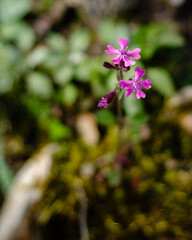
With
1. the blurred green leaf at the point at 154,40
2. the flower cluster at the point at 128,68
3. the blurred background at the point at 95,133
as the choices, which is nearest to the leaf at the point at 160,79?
the blurred background at the point at 95,133

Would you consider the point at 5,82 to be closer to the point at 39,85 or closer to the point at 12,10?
the point at 39,85

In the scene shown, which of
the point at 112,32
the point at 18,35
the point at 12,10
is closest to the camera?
the point at 112,32

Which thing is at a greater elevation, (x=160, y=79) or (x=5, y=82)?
(x=5, y=82)

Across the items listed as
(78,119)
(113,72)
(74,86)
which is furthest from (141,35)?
(78,119)

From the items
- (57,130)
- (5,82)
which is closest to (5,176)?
(57,130)

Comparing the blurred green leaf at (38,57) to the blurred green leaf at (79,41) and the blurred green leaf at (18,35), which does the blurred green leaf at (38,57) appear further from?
the blurred green leaf at (79,41)

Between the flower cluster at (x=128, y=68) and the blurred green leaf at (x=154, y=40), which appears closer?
the flower cluster at (x=128, y=68)

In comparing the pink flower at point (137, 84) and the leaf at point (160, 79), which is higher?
the leaf at point (160, 79)
